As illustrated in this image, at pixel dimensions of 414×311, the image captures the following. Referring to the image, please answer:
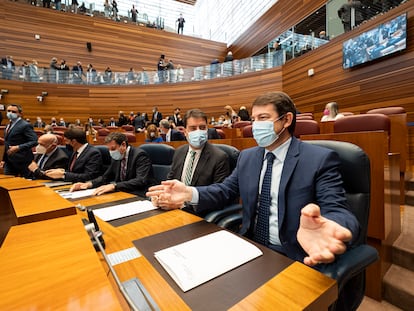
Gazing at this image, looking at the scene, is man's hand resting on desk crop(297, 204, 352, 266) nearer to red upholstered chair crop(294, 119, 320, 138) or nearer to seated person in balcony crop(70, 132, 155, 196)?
seated person in balcony crop(70, 132, 155, 196)

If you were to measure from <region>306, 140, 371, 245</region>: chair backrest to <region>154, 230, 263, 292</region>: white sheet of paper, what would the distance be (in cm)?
54

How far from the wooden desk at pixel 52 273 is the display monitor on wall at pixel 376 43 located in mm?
6426

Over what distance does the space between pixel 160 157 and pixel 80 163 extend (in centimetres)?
97

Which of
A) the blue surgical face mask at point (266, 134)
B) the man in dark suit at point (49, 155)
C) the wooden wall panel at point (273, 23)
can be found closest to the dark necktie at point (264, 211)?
the blue surgical face mask at point (266, 134)

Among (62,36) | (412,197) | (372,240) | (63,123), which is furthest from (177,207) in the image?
(62,36)

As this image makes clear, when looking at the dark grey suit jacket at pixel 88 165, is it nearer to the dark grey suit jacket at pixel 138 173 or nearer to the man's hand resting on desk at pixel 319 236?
the dark grey suit jacket at pixel 138 173

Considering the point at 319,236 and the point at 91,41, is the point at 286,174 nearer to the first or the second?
the point at 319,236

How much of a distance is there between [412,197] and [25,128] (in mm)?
4862

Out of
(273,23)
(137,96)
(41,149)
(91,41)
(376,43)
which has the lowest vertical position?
(41,149)

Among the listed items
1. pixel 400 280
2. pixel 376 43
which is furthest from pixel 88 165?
pixel 376 43

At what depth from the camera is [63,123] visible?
29.2 ft

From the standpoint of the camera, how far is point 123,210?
52.6 inches

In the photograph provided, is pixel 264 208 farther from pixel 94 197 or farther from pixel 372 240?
pixel 94 197

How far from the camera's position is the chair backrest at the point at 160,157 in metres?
2.51
